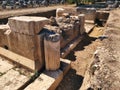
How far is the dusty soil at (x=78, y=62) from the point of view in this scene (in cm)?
562

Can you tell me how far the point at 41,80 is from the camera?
16.7 feet

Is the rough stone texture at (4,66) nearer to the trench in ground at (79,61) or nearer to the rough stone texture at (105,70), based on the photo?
the trench in ground at (79,61)

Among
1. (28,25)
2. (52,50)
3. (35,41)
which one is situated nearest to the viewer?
(28,25)

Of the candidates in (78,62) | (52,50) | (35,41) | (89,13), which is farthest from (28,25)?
(89,13)

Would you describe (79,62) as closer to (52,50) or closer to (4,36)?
(52,50)

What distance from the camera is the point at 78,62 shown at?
706 centimetres

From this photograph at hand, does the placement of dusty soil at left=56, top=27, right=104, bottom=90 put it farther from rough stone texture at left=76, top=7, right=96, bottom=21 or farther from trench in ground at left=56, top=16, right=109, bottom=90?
rough stone texture at left=76, top=7, right=96, bottom=21

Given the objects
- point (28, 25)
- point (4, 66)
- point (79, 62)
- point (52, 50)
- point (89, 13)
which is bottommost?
point (79, 62)

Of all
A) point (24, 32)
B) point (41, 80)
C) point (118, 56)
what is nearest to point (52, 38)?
point (24, 32)

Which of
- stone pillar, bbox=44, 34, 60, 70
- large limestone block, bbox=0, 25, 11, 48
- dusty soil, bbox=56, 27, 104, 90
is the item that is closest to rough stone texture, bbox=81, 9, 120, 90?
dusty soil, bbox=56, 27, 104, 90

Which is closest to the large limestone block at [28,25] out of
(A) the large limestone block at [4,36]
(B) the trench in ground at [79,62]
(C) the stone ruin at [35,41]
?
(C) the stone ruin at [35,41]

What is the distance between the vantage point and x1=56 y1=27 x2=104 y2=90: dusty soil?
5.62m

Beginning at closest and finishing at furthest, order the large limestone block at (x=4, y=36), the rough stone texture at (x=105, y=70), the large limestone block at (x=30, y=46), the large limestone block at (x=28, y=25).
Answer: the rough stone texture at (x=105, y=70), the large limestone block at (x=28, y=25), the large limestone block at (x=30, y=46), the large limestone block at (x=4, y=36)

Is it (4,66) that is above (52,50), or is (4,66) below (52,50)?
below
